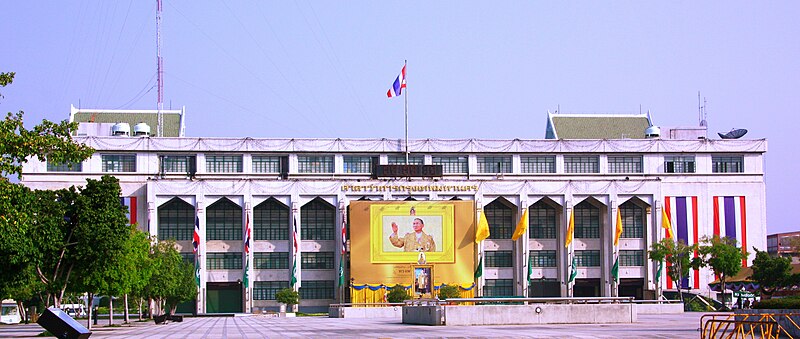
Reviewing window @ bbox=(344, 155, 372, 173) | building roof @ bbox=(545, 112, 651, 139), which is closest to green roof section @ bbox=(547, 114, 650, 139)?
building roof @ bbox=(545, 112, 651, 139)

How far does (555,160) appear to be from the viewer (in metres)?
121

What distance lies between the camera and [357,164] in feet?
390

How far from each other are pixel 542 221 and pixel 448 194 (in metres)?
12.8

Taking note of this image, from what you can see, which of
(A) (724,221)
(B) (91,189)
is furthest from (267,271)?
(B) (91,189)

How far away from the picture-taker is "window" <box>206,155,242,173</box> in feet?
384

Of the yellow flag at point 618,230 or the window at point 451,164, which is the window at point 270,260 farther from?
the yellow flag at point 618,230

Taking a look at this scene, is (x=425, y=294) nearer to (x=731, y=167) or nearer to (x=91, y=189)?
(x=731, y=167)

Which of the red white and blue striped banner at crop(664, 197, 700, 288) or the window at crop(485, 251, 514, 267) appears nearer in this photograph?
the window at crop(485, 251, 514, 267)

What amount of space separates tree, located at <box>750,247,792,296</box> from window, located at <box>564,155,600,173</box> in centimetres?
3173

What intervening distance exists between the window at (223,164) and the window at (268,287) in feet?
44.0

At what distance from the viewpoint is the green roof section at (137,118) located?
416ft

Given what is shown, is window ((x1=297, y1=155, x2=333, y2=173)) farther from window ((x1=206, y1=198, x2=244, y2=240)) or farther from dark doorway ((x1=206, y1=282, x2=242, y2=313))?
dark doorway ((x1=206, y1=282, x2=242, y2=313))

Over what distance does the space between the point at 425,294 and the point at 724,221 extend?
36.4 m

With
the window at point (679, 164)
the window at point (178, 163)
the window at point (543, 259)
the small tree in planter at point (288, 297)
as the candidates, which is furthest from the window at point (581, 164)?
the window at point (178, 163)
